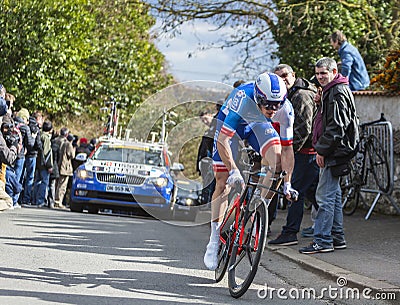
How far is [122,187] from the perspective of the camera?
52.5 ft

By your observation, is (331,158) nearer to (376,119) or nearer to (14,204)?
(376,119)

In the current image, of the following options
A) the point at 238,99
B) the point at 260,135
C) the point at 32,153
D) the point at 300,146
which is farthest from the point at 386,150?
the point at 32,153

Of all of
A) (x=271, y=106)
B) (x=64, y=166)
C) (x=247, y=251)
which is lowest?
(x=247, y=251)

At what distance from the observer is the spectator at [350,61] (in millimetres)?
12453

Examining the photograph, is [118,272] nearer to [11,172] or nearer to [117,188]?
[11,172]

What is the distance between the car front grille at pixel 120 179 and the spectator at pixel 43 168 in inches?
70.8

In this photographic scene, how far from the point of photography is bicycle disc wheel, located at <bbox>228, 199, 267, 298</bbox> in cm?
641

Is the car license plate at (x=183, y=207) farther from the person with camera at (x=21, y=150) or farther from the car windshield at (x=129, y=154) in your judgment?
the person with camera at (x=21, y=150)

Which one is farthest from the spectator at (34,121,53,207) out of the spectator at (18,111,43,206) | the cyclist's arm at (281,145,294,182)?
the cyclist's arm at (281,145,294,182)

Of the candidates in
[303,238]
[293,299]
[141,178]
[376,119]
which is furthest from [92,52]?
[293,299]

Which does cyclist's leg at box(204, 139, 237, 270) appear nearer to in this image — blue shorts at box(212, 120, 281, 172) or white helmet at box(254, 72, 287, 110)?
blue shorts at box(212, 120, 281, 172)

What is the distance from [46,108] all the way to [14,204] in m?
11.0

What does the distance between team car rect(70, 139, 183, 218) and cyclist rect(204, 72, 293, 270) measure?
26.4 feet

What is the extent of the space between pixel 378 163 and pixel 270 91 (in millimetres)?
6096
